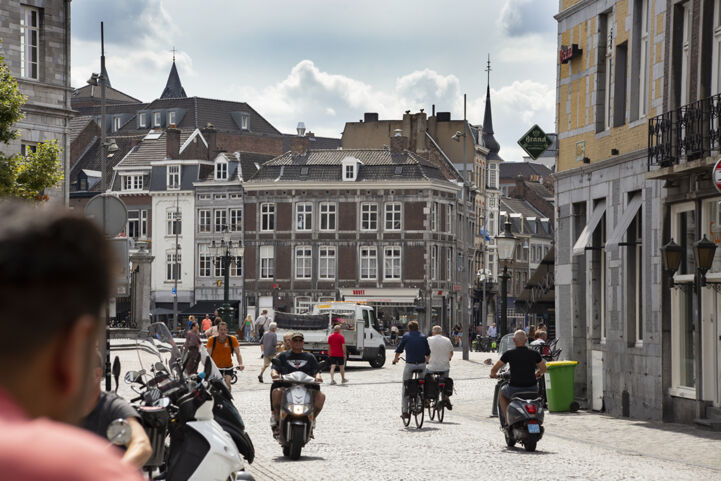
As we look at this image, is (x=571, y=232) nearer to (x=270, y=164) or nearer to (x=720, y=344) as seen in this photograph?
(x=720, y=344)

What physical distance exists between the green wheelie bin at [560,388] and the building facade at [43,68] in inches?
747

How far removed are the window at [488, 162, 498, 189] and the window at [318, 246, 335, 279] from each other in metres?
22.6

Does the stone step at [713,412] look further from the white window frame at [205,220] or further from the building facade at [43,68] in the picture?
the white window frame at [205,220]

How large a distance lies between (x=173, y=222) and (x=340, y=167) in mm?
12820

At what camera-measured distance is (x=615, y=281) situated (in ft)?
79.1

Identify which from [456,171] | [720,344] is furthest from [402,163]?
[720,344]

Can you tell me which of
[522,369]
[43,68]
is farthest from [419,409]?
[43,68]

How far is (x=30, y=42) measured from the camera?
1558 inches

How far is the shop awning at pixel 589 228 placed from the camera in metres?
25.2

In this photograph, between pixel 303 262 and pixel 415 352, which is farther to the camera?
pixel 303 262

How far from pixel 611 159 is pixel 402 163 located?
57.2 meters

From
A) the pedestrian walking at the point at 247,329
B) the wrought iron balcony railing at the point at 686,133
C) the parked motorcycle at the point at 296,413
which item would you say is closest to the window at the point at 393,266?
the pedestrian walking at the point at 247,329

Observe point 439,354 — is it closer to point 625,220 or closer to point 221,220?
point 625,220

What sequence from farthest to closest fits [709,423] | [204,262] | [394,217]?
[204,262] < [394,217] < [709,423]
